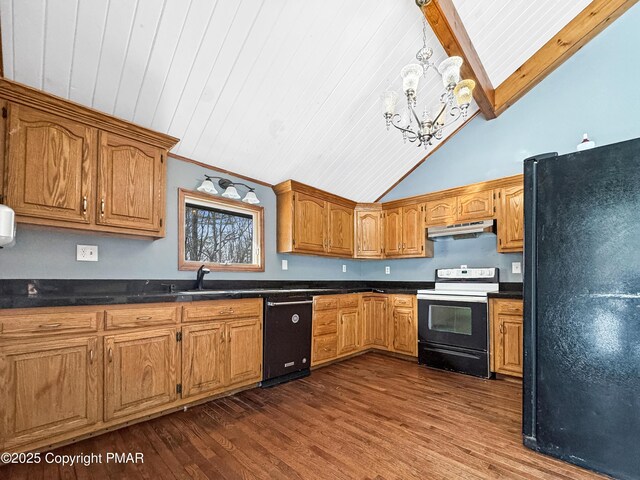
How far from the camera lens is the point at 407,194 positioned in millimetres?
4707

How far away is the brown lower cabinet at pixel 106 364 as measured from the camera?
1.72 m

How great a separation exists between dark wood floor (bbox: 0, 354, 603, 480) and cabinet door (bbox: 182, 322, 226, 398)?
0.58 feet

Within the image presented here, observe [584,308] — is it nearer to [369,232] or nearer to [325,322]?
[325,322]

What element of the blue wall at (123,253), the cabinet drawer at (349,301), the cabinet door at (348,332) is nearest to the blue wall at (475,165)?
the blue wall at (123,253)

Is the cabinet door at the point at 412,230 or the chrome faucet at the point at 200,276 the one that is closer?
the chrome faucet at the point at 200,276

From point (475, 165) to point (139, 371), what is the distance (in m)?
4.36

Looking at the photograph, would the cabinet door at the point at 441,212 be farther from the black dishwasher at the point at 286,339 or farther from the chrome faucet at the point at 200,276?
the chrome faucet at the point at 200,276

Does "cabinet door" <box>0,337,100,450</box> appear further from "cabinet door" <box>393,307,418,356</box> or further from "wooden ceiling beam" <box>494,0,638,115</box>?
"wooden ceiling beam" <box>494,0,638,115</box>

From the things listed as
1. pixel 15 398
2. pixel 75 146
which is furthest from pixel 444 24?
pixel 15 398

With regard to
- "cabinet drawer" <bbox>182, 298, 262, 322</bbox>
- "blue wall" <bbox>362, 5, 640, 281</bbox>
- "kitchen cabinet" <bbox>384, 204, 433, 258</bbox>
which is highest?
"blue wall" <bbox>362, 5, 640, 281</bbox>

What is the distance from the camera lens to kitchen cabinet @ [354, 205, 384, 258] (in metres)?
4.61

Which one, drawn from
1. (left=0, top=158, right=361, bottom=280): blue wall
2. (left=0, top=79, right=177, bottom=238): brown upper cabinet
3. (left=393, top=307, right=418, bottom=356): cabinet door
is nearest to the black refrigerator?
(left=393, top=307, right=418, bottom=356): cabinet door

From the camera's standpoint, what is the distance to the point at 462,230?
3.75 meters

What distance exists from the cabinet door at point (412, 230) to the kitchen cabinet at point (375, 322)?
0.78 metres
